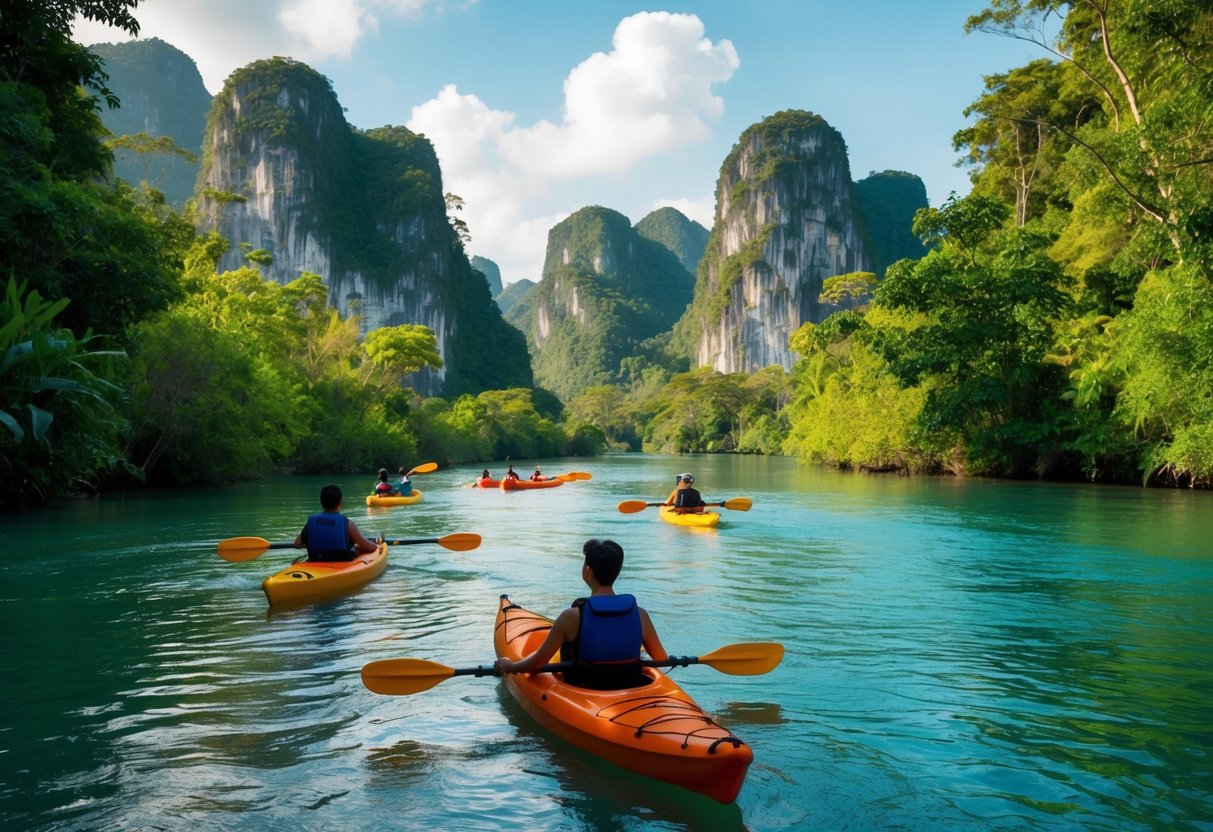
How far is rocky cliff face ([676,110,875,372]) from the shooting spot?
12325 centimetres

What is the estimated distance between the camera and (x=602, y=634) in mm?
4551

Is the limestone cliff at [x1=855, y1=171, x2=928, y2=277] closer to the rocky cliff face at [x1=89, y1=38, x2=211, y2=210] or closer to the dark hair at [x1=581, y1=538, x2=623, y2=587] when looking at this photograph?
the rocky cliff face at [x1=89, y1=38, x2=211, y2=210]

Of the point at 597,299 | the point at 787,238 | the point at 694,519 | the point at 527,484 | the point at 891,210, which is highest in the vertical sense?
the point at 891,210

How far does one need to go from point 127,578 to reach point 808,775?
8.39 metres

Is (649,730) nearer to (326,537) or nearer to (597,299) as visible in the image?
(326,537)

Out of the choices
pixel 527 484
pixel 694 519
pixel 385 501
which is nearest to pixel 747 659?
pixel 694 519

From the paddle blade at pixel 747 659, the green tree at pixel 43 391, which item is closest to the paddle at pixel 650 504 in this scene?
the green tree at pixel 43 391

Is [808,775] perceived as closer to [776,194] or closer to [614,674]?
[614,674]

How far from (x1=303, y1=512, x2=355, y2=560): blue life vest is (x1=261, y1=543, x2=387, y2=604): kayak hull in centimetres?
8

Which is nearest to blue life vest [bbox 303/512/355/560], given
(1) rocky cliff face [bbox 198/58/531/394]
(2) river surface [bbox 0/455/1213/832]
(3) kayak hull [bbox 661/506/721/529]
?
(2) river surface [bbox 0/455/1213/832]

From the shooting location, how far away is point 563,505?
2097 centimetres

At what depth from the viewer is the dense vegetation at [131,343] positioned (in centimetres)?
1065

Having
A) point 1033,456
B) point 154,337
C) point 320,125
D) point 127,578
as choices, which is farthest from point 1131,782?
point 320,125

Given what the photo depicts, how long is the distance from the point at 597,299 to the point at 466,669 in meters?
166
